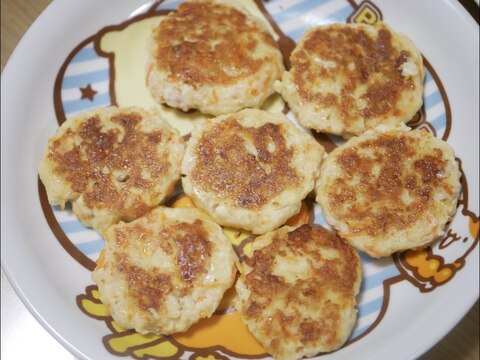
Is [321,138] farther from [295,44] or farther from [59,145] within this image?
[59,145]

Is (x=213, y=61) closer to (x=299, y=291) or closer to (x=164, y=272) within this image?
(x=164, y=272)

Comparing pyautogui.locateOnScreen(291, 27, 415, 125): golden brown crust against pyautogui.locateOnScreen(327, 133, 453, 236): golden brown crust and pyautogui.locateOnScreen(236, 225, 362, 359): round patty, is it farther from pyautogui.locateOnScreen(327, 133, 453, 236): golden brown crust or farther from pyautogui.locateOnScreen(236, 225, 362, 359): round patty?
pyautogui.locateOnScreen(236, 225, 362, 359): round patty

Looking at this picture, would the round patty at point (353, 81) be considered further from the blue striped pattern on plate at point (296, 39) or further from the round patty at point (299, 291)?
the round patty at point (299, 291)

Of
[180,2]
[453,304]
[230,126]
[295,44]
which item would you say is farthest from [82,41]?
[453,304]

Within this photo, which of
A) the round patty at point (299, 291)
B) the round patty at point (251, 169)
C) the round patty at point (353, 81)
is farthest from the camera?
the round patty at point (353, 81)

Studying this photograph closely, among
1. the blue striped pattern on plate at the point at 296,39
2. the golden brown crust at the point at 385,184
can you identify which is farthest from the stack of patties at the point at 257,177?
the blue striped pattern on plate at the point at 296,39

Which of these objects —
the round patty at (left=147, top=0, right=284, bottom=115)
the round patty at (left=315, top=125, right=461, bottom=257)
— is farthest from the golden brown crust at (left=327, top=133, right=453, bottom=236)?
the round patty at (left=147, top=0, right=284, bottom=115)
